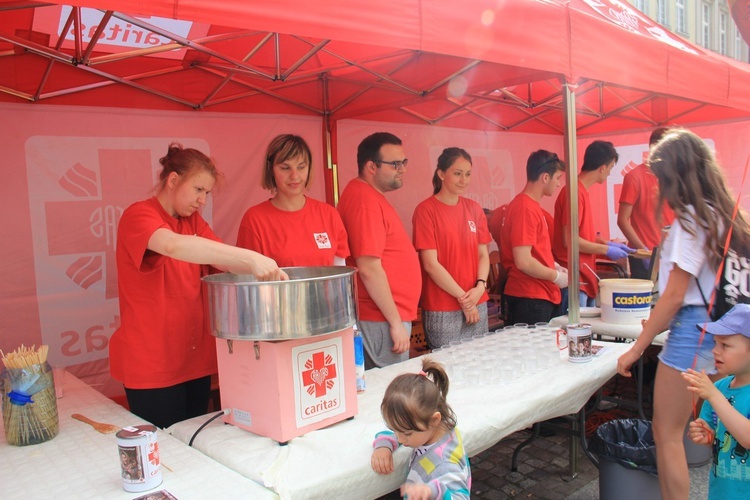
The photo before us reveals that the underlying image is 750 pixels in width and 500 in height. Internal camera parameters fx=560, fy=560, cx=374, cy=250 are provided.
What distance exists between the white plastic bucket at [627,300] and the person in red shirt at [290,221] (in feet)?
4.89

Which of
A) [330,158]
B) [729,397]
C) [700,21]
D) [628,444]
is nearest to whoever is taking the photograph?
[729,397]

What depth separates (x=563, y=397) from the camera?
2.06 m

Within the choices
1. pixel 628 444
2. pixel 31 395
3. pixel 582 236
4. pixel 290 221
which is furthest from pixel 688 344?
pixel 31 395

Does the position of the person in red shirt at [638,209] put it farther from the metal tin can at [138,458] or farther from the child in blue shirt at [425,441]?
the metal tin can at [138,458]

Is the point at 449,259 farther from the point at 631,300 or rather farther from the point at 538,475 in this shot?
the point at 538,475

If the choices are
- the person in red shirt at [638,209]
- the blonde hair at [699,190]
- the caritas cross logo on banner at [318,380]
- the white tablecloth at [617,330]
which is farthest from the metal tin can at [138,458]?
the person in red shirt at [638,209]

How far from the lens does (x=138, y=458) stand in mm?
1292

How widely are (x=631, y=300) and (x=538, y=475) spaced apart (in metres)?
1.05

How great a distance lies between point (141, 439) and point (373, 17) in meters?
1.37

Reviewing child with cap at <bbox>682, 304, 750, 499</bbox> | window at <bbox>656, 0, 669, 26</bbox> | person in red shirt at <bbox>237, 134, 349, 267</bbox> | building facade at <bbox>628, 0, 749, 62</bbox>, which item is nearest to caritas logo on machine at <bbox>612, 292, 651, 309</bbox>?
child with cap at <bbox>682, 304, 750, 499</bbox>

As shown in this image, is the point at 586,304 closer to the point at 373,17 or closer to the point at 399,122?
the point at 399,122

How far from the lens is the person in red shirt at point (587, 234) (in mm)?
3779

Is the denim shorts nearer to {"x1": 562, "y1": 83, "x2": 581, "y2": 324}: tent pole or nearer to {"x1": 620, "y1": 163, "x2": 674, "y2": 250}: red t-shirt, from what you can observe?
{"x1": 562, "y1": 83, "x2": 581, "y2": 324}: tent pole

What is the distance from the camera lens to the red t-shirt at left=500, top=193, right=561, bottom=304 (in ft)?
10.9
